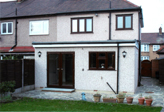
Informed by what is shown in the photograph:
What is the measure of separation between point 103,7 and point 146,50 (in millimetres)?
26992

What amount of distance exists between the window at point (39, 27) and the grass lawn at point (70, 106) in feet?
32.3

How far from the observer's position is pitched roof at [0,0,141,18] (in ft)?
58.2

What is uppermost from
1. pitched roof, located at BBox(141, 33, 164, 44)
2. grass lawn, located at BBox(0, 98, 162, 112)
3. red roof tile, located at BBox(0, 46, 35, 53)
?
pitched roof, located at BBox(141, 33, 164, 44)

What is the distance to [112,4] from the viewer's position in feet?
59.3

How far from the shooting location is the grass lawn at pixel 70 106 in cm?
914

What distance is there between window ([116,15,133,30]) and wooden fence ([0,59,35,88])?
7979 millimetres

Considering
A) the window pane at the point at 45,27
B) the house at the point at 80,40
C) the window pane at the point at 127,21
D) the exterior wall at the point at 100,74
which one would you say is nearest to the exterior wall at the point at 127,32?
the house at the point at 80,40

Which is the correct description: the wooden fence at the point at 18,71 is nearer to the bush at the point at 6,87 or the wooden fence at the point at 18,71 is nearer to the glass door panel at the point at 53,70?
the bush at the point at 6,87

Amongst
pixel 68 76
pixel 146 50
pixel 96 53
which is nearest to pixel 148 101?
pixel 96 53

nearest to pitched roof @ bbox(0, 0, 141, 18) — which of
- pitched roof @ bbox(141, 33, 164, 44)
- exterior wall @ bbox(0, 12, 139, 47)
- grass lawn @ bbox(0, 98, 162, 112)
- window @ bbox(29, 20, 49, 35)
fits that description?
exterior wall @ bbox(0, 12, 139, 47)

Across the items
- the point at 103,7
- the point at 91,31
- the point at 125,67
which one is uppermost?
the point at 103,7

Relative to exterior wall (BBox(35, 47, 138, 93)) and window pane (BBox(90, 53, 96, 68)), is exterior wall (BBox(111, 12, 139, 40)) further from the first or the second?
window pane (BBox(90, 53, 96, 68))

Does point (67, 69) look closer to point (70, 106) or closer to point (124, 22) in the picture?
point (70, 106)

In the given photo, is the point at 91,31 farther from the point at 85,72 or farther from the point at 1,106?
the point at 1,106
